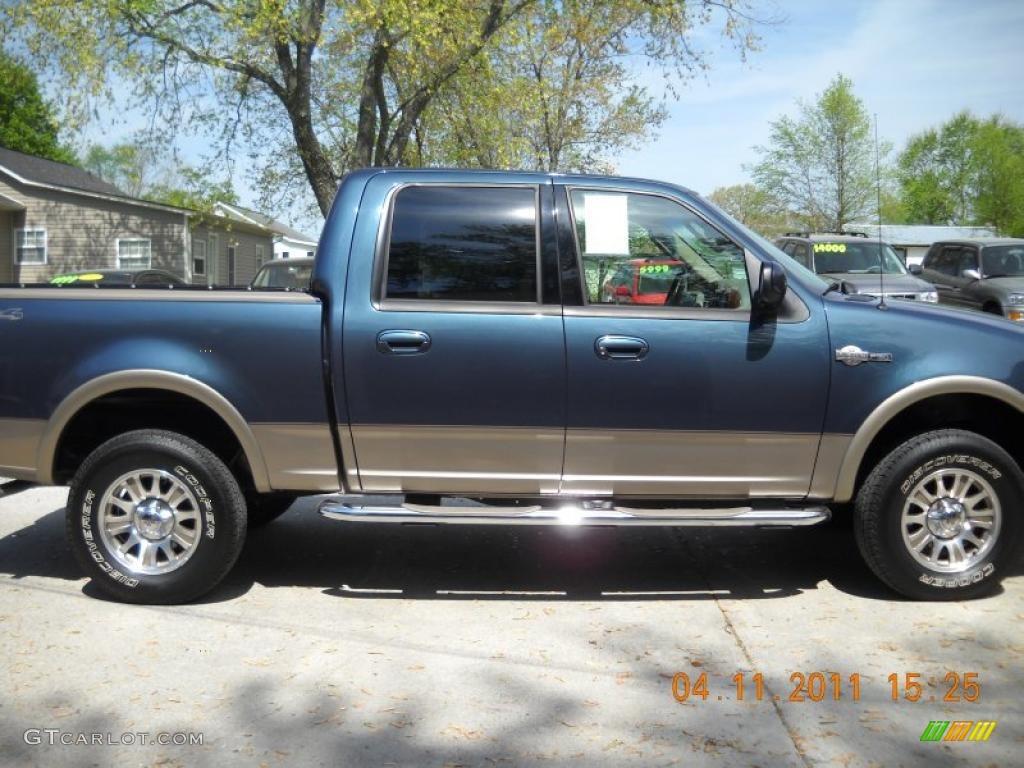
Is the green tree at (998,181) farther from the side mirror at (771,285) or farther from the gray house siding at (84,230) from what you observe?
the side mirror at (771,285)

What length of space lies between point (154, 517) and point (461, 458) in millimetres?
1514

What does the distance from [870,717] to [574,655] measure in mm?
1205

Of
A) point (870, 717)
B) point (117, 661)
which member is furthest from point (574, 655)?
point (117, 661)

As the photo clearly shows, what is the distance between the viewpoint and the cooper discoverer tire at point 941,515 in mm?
4609

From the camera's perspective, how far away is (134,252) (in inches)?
1149

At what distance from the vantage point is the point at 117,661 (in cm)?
407

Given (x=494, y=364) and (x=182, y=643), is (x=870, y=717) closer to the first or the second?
(x=494, y=364)

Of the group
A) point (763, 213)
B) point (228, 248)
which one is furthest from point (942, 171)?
point (228, 248)

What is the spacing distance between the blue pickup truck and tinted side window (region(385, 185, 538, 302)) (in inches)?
Result: 0.4

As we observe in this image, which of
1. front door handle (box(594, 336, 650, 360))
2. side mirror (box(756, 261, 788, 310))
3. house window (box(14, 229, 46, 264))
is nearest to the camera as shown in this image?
side mirror (box(756, 261, 788, 310))

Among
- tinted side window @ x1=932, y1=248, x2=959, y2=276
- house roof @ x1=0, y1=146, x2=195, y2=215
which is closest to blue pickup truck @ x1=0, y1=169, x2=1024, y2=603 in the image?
tinted side window @ x1=932, y1=248, x2=959, y2=276

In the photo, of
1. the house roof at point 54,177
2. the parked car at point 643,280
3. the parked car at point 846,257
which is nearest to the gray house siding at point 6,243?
the house roof at point 54,177

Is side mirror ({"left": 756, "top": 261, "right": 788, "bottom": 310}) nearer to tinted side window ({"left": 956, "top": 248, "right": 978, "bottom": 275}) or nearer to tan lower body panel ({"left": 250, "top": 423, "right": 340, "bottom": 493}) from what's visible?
tan lower body panel ({"left": 250, "top": 423, "right": 340, "bottom": 493})

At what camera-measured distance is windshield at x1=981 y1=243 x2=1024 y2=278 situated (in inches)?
593
